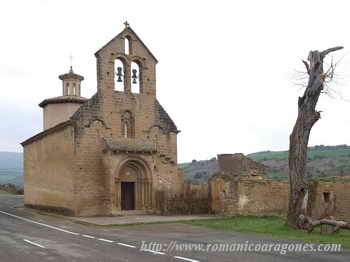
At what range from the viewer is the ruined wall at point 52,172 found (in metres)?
27.9

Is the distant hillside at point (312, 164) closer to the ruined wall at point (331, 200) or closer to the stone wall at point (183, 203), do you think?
the stone wall at point (183, 203)

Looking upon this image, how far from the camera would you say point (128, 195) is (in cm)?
2972

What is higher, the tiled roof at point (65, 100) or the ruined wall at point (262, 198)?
the tiled roof at point (65, 100)

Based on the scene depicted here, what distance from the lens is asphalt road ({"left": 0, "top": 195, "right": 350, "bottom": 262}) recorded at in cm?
1205

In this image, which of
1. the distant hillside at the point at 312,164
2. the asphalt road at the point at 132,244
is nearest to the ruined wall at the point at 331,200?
the asphalt road at the point at 132,244

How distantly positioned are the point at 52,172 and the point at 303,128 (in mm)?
16841

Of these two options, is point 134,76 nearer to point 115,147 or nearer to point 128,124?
point 128,124

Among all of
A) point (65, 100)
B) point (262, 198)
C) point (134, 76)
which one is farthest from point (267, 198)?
point (65, 100)

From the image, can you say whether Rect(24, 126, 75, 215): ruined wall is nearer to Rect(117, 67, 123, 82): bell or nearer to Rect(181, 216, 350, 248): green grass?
Rect(117, 67, 123, 82): bell

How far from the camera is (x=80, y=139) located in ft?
90.8

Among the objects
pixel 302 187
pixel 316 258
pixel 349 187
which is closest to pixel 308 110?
pixel 302 187

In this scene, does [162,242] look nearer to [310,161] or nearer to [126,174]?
[126,174]

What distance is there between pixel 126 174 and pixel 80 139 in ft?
11.6

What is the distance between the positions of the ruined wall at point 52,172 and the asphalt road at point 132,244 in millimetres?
6469
